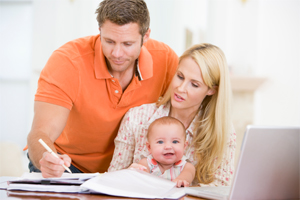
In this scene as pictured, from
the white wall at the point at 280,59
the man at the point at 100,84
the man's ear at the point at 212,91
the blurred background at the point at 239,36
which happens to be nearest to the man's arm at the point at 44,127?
the man at the point at 100,84

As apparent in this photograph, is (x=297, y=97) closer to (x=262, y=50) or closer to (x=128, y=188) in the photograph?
(x=262, y=50)

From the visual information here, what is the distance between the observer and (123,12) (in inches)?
70.7

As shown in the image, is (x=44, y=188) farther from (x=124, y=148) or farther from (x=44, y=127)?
(x=124, y=148)

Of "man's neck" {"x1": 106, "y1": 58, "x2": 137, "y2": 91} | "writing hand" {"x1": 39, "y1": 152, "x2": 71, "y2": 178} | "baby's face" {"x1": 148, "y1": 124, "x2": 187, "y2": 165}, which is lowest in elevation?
"baby's face" {"x1": 148, "y1": 124, "x2": 187, "y2": 165}

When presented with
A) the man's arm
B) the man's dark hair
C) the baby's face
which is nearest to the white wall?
the man's dark hair

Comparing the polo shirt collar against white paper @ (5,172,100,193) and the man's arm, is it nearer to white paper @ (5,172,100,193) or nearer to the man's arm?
the man's arm

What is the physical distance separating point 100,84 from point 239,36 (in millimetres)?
2604

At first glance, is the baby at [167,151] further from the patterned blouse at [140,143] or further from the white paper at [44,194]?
the white paper at [44,194]

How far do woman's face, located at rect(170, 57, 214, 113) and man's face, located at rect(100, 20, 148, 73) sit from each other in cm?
27

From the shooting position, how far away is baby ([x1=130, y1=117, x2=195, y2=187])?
1.67 metres

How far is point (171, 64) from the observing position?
2213 mm

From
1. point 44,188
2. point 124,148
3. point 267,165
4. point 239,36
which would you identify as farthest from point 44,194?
point 239,36

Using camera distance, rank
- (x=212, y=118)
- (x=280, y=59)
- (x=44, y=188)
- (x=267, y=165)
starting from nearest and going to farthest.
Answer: (x=267, y=165) → (x=44, y=188) → (x=212, y=118) → (x=280, y=59)

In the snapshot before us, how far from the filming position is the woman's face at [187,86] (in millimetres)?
1823
